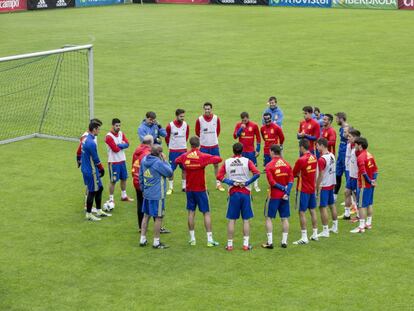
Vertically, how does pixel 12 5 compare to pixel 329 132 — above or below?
above

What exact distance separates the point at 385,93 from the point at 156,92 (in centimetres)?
947

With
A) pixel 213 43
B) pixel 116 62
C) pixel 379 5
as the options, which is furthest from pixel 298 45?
pixel 379 5

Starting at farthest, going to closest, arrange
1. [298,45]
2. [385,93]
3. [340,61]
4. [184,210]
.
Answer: [298,45] → [340,61] → [385,93] → [184,210]

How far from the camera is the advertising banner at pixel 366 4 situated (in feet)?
197

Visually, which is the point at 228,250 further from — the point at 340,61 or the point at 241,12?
the point at 241,12

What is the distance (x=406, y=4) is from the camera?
59.2 m

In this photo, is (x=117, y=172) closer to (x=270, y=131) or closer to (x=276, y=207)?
(x=270, y=131)

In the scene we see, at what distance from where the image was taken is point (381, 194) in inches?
819

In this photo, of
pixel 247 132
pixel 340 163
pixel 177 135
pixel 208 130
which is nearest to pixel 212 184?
pixel 208 130

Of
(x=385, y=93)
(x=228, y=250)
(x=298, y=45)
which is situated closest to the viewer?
(x=228, y=250)

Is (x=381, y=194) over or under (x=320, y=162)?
under

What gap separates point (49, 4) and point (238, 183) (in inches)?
1988

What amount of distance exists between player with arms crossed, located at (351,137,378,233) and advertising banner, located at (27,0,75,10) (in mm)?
48688

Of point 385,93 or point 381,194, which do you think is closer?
point 381,194
